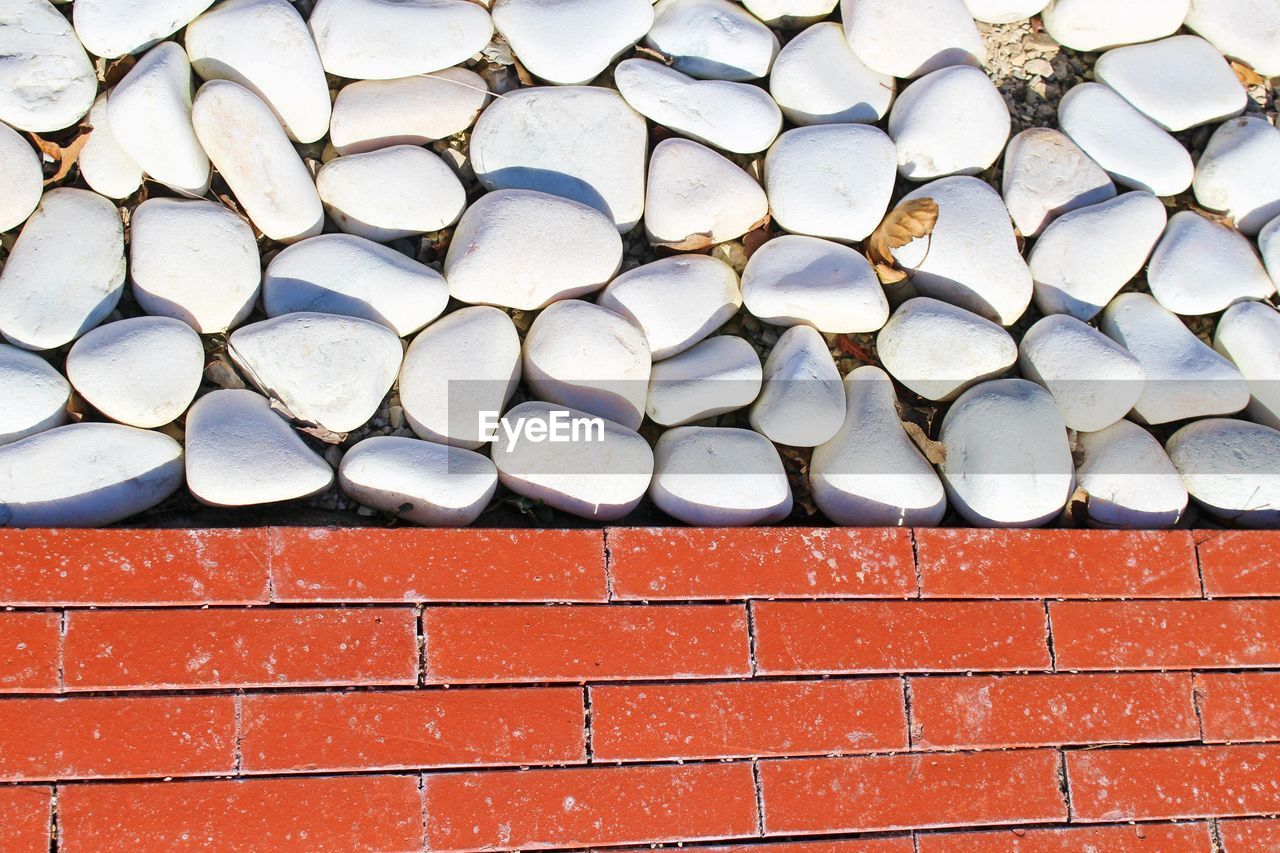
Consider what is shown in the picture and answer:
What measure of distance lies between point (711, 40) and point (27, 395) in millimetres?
1296

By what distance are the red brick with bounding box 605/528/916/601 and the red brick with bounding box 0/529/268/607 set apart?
1.74 feet

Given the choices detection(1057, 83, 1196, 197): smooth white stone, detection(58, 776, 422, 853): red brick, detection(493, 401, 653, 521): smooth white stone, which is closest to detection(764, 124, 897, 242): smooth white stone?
detection(1057, 83, 1196, 197): smooth white stone

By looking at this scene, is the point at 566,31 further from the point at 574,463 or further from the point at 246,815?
the point at 246,815

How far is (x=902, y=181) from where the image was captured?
6.56ft

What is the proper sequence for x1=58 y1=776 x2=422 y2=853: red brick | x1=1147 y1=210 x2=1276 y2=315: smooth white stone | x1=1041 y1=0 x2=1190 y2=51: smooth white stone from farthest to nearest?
x1=1041 y1=0 x2=1190 y2=51: smooth white stone
x1=1147 y1=210 x2=1276 y2=315: smooth white stone
x1=58 y1=776 x2=422 y2=853: red brick

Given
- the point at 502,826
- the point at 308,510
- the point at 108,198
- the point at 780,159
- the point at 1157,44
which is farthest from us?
the point at 1157,44

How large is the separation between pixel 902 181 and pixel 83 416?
1481 millimetres

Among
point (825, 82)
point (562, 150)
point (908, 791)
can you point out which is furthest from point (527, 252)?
point (908, 791)

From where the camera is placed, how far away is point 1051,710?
1.66m

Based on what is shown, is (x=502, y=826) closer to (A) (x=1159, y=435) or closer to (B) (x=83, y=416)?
(B) (x=83, y=416)

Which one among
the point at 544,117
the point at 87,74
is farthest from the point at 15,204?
the point at 544,117

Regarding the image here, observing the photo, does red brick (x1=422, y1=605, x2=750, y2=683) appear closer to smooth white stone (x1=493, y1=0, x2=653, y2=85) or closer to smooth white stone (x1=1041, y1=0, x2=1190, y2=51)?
smooth white stone (x1=493, y1=0, x2=653, y2=85)

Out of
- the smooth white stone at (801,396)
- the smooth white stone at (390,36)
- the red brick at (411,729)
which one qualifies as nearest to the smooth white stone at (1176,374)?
the smooth white stone at (801,396)

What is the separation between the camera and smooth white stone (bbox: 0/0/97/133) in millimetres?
1721
